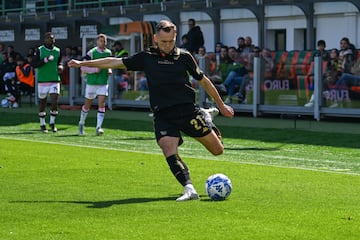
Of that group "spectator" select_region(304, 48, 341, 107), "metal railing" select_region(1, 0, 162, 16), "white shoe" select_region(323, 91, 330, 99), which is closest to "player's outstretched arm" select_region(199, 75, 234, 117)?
"spectator" select_region(304, 48, 341, 107)

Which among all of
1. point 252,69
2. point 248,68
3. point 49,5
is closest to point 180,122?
point 252,69

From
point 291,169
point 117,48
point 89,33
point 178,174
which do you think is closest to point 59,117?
point 117,48

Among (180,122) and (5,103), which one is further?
(5,103)

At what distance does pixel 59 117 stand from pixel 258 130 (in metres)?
7.76

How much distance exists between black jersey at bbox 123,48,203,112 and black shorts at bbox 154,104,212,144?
7 cm

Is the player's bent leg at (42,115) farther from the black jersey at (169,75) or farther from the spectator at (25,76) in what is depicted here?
the spectator at (25,76)

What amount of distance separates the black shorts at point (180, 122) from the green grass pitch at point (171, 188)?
0.75 m

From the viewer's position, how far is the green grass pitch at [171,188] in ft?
28.4

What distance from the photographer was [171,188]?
11.8 metres

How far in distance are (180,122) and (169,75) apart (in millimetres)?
554

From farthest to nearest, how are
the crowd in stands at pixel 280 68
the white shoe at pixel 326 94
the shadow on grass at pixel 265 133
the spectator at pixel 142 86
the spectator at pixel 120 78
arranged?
1. the spectator at pixel 120 78
2. the spectator at pixel 142 86
3. the white shoe at pixel 326 94
4. the crowd in stands at pixel 280 68
5. the shadow on grass at pixel 265 133

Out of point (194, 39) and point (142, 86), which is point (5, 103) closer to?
point (142, 86)

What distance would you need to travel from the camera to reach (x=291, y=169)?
46.1 feet

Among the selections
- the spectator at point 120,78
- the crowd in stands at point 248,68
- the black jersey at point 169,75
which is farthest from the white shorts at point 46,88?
the black jersey at point 169,75
